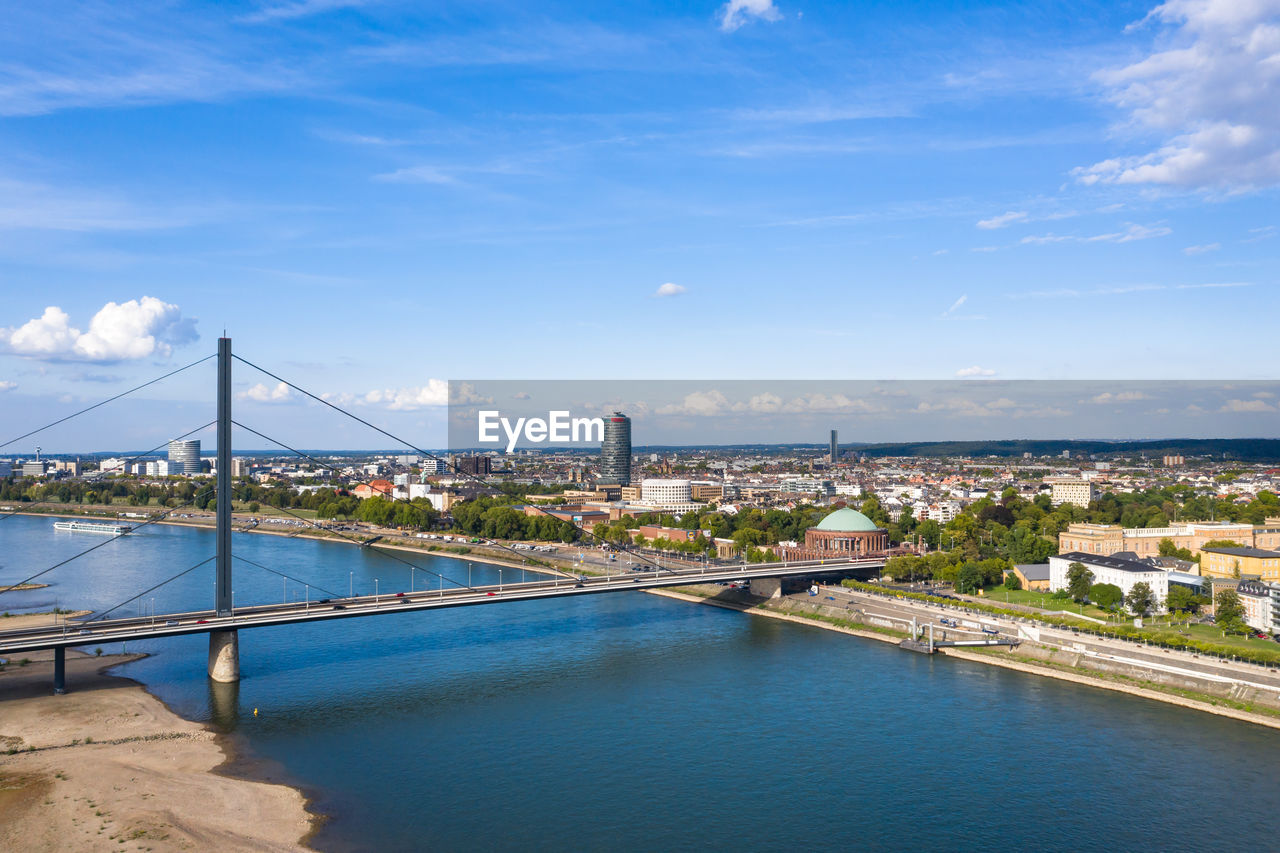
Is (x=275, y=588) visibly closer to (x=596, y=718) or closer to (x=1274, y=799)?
(x=596, y=718)

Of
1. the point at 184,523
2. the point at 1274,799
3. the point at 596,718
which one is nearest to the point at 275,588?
the point at 596,718

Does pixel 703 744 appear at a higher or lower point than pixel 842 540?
lower

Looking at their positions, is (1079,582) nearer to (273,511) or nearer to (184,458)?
(273,511)

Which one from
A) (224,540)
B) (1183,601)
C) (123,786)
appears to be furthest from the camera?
(1183,601)

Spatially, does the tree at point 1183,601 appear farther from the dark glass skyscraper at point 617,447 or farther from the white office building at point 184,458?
the white office building at point 184,458

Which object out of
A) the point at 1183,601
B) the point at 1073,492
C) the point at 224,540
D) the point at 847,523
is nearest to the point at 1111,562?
the point at 1183,601

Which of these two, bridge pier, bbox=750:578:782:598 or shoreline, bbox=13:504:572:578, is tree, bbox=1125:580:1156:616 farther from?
shoreline, bbox=13:504:572:578


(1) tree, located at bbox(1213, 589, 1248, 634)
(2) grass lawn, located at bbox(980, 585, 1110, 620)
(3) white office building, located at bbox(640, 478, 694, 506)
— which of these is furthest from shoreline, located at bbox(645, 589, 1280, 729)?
(3) white office building, located at bbox(640, 478, 694, 506)
